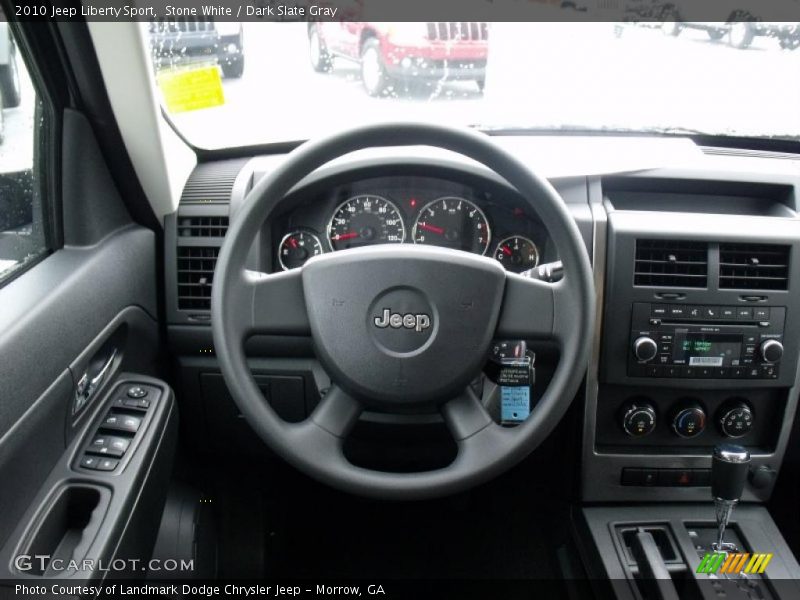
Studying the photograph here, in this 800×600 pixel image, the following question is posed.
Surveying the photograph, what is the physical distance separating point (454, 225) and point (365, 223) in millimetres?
202

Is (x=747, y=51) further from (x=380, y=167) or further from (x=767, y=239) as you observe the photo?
(x=380, y=167)

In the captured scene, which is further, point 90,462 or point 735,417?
point 735,417

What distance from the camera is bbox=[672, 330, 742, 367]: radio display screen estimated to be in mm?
1675

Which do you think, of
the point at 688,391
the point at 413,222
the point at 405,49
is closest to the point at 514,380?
the point at 413,222

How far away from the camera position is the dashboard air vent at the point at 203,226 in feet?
5.79

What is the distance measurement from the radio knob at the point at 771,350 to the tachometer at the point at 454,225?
2.21 feet

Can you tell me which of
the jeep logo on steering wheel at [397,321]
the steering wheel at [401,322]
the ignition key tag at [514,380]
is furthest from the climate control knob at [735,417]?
the jeep logo on steering wheel at [397,321]

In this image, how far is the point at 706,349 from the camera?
1.68 meters

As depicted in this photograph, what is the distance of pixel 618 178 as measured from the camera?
1.79m

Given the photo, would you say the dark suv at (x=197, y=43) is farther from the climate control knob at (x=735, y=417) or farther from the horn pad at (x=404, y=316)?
the climate control knob at (x=735, y=417)

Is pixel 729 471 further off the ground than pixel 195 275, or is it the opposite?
pixel 195 275

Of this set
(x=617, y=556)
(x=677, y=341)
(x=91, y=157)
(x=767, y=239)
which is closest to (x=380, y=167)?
(x=91, y=157)

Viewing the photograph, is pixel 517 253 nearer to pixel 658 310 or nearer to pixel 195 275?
pixel 658 310

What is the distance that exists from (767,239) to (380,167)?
0.90 metres
